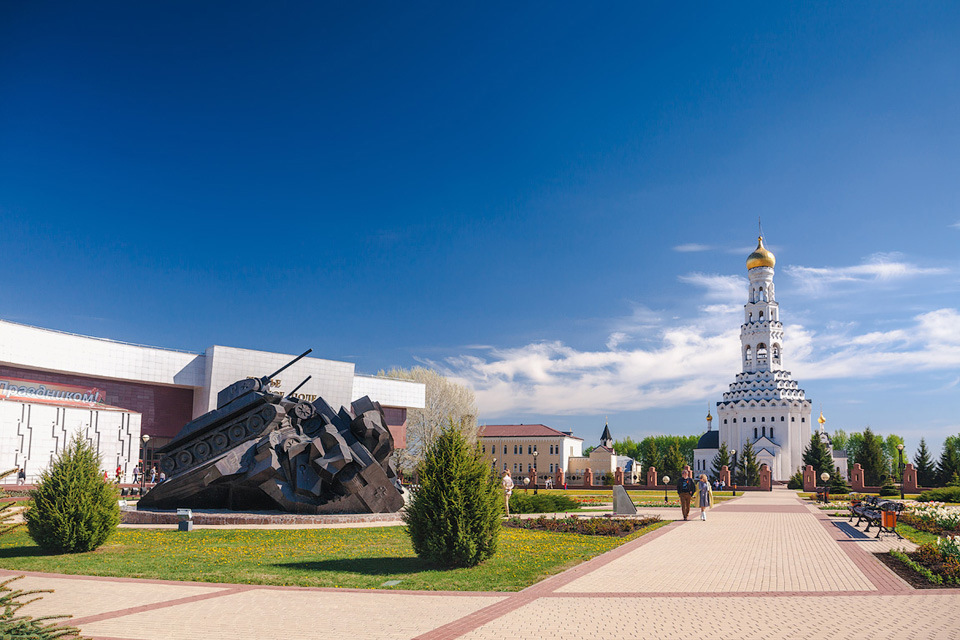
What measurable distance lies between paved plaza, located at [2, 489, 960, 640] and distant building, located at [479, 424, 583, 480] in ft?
294

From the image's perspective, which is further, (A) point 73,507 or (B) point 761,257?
(B) point 761,257

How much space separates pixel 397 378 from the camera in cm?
7675

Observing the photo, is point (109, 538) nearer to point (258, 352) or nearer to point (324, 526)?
point (324, 526)

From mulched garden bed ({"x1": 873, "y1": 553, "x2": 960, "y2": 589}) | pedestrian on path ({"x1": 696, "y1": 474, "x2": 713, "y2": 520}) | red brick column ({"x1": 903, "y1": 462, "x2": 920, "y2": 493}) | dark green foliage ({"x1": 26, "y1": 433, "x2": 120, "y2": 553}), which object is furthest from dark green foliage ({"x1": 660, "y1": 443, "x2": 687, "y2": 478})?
dark green foliage ({"x1": 26, "y1": 433, "x2": 120, "y2": 553})

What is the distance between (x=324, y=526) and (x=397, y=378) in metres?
57.4

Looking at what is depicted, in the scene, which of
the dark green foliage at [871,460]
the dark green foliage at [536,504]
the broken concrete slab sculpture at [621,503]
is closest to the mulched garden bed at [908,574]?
the broken concrete slab sculpture at [621,503]

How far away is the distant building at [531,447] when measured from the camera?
10150 centimetres

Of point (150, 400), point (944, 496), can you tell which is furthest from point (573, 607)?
point (150, 400)

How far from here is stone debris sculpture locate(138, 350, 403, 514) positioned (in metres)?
20.5

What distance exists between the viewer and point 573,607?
356 inches

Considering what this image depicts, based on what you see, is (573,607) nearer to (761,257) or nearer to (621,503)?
(621,503)

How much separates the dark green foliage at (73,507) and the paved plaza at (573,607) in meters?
2.46

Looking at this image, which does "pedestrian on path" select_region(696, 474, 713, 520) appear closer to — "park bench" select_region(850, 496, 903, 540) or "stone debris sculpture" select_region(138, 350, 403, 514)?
"park bench" select_region(850, 496, 903, 540)

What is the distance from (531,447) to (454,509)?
9287 cm
